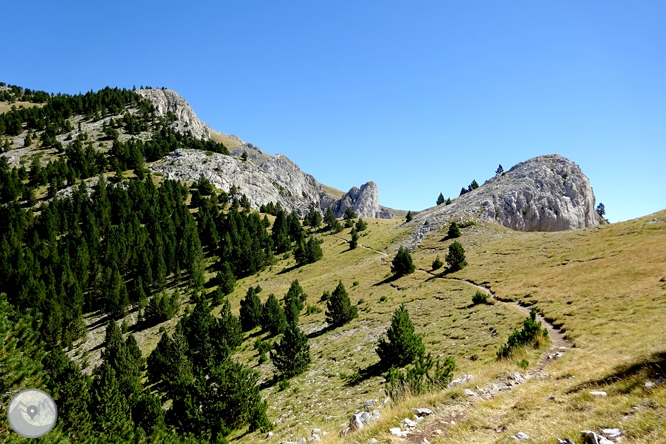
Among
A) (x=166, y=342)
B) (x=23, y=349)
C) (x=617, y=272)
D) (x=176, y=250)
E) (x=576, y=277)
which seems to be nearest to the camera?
(x=23, y=349)

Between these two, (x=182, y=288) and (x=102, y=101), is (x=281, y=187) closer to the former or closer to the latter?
(x=182, y=288)

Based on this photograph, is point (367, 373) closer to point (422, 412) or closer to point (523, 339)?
point (523, 339)

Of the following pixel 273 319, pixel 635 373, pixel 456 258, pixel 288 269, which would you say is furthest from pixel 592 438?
pixel 288 269

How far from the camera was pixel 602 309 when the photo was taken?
1005 inches

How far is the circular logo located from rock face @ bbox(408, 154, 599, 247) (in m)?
80.2

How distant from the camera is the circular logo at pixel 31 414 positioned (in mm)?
8938

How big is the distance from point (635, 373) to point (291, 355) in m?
27.8

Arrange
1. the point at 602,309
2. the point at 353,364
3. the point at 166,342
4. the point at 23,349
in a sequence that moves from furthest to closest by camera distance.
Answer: the point at 166,342, the point at 353,364, the point at 602,309, the point at 23,349

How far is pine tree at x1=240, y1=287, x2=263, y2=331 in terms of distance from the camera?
176 ft

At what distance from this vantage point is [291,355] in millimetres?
32938

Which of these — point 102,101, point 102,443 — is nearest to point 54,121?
point 102,101

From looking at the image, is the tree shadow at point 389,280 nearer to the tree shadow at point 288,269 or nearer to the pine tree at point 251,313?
the pine tree at point 251,313

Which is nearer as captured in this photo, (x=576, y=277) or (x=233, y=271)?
(x=576, y=277)

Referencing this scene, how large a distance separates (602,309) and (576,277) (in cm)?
1312
